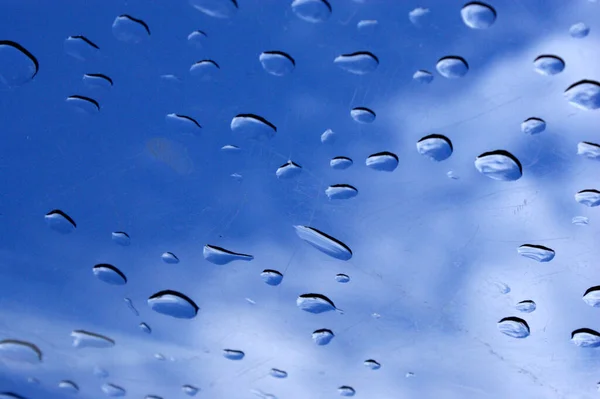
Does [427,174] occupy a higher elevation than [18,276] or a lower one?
higher

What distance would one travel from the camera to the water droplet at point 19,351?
56.5 inches

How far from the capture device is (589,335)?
1189 millimetres

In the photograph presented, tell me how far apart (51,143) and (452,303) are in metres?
1.01

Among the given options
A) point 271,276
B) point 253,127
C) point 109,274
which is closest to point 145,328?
point 109,274

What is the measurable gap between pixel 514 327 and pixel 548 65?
2.12 feet

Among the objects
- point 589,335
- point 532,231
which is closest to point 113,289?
point 532,231

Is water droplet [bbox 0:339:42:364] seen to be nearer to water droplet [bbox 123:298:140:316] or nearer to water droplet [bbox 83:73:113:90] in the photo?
water droplet [bbox 123:298:140:316]

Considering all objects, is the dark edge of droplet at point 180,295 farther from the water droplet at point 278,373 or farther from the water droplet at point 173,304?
the water droplet at point 278,373

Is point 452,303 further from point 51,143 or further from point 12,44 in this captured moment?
point 12,44

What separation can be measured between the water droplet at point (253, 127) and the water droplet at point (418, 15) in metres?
0.34

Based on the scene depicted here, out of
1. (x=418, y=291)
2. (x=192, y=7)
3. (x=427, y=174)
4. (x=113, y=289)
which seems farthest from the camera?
(x=113, y=289)

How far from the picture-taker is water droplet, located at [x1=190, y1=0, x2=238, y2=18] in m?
0.91

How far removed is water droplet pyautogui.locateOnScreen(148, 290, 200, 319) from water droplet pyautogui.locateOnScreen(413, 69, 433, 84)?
781mm

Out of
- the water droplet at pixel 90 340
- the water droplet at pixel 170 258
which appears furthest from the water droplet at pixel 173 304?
the water droplet at pixel 90 340
